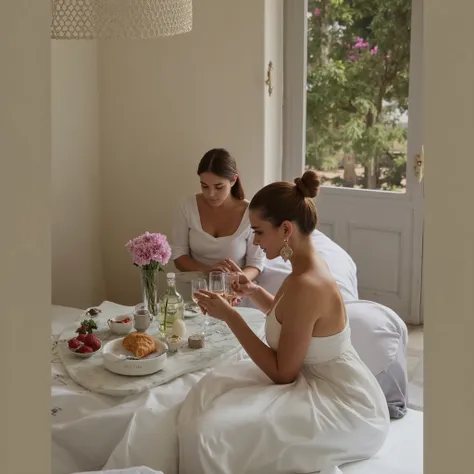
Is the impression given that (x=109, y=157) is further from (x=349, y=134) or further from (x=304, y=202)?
(x=304, y=202)

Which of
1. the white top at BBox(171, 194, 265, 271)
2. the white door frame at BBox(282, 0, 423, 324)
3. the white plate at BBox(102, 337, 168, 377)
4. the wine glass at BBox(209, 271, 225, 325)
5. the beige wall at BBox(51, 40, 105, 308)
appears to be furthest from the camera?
the white door frame at BBox(282, 0, 423, 324)

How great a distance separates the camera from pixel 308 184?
8.41 feet

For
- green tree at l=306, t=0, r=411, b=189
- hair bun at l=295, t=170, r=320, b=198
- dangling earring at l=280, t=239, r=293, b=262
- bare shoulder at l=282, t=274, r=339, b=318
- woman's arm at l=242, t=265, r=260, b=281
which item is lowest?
woman's arm at l=242, t=265, r=260, b=281

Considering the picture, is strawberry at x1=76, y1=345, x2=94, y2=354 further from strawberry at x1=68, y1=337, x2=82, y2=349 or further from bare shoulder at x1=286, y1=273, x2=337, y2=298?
bare shoulder at x1=286, y1=273, x2=337, y2=298

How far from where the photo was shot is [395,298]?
15.5 feet

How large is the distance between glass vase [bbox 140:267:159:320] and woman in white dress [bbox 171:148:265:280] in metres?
0.69

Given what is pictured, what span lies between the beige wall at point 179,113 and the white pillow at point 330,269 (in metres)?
0.58

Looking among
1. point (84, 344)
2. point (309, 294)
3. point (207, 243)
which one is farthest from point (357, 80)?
point (84, 344)

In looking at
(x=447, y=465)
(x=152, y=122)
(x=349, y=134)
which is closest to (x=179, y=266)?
(x=152, y=122)

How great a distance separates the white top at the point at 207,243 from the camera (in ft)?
12.6

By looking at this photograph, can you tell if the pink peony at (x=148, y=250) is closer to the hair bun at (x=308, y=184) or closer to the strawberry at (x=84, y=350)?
the strawberry at (x=84, y=350)

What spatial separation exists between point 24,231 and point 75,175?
3786mm

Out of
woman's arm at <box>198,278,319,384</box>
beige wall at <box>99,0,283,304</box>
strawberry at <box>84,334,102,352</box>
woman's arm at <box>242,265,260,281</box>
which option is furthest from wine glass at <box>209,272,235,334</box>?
beige wall at <box>99,0,283,304</box>

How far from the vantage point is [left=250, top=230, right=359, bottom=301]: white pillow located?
12.3 feet
